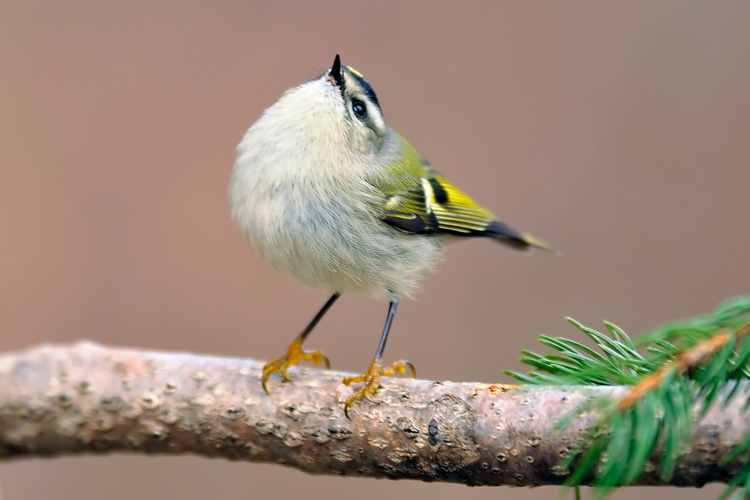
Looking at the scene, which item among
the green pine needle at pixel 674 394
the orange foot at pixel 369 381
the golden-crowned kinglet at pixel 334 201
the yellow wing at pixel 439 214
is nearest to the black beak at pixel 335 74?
the golden-crowned kinglet at pixel 334 201

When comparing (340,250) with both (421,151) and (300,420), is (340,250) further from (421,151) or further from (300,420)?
(421,151)

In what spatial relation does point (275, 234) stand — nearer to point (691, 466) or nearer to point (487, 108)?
point (691, 466)

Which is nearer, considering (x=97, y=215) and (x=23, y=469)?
(x=23, y=469)

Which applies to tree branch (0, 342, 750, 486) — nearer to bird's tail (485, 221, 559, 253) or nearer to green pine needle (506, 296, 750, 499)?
green pine needle (506, 296, 750, 499)

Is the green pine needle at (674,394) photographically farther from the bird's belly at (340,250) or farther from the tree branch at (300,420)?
the bird's belly at (340,250)

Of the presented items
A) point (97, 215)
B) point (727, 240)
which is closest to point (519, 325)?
point (727, 240)

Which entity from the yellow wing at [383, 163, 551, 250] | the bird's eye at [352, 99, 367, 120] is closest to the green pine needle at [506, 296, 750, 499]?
the yellow wing at [383, 163, 551, 250]

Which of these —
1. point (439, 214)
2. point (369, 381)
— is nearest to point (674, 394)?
point (369, 381)
